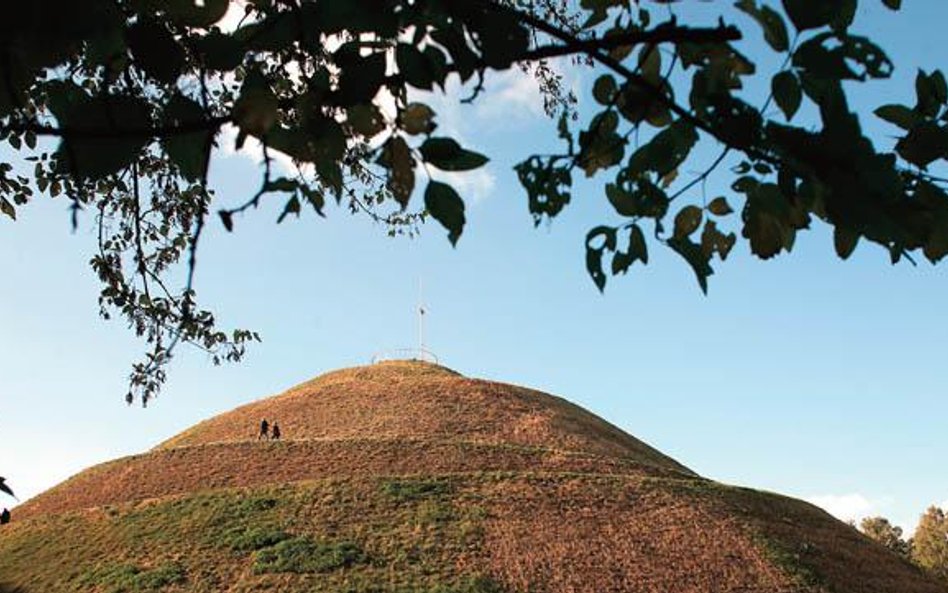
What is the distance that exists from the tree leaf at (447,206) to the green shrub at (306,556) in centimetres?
2737

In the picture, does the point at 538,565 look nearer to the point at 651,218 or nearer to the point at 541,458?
the point at 541,458

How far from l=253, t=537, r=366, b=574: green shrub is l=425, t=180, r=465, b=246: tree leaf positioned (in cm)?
2737

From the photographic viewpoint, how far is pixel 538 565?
29.3 m

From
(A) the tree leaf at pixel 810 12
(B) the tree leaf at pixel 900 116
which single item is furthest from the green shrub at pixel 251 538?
(A) the tree leaf at pixel 810 12

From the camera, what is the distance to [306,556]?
28.4 metres

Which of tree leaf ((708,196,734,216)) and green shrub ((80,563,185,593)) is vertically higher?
tree leaf ((708,196,734,216))

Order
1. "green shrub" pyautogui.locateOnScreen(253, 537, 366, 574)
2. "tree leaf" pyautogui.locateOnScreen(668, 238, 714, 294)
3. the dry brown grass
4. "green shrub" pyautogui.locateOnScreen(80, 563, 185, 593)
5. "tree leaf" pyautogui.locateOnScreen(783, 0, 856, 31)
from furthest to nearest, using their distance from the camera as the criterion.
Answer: the dry brown grass
"green shrub" pyautogui.locateOnScreen(253, 537, 366, 574)
"green shrub" pyautogui.locateOnScreen(80, 563, 185, 593)
"tree leaf" pyautogui.locateOnScreen(668, 238, 714, 294)
"tree leaf" pyautogui.locateOnScreen(783, 0, 856, 31)

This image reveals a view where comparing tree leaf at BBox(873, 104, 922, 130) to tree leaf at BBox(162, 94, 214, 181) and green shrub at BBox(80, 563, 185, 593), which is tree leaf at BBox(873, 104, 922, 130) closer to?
tree leaf at BBox(162, 94, 214, 181)

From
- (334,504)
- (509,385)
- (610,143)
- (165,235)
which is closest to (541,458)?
(334,504)

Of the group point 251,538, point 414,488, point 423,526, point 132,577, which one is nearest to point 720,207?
point 132,577

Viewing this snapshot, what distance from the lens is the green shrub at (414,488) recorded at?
34812mm

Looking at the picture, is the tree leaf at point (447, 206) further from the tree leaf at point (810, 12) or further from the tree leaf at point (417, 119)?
the tree leaf at point (810, 12)

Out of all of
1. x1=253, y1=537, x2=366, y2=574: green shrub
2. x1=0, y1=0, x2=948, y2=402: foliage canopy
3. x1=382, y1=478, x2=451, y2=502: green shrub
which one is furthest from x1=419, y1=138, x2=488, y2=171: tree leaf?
x1=382, y1=478, x2=451, y2=502: green shrub

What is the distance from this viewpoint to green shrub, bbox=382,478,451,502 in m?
34.8
